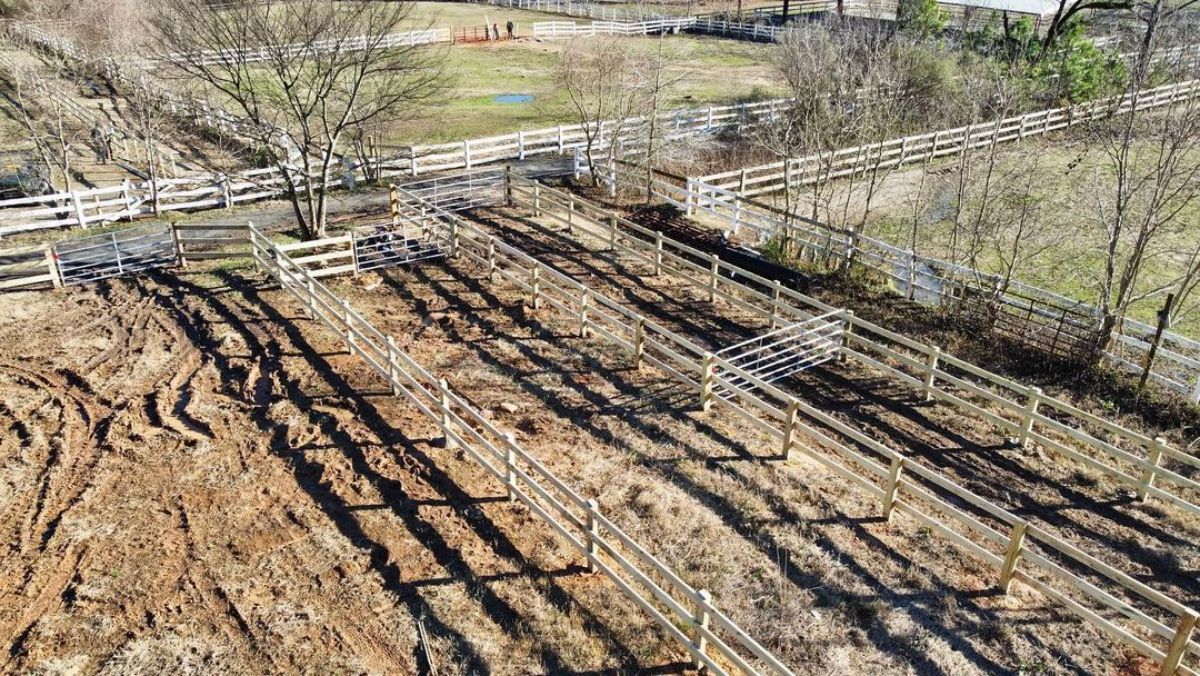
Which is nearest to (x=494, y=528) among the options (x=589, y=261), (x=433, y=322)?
(x=433, y=322)

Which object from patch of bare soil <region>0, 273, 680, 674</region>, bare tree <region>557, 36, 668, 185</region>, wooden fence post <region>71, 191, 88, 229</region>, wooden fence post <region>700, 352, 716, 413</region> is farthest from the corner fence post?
wooden fence post <region>71, 191, 88, 229</region>

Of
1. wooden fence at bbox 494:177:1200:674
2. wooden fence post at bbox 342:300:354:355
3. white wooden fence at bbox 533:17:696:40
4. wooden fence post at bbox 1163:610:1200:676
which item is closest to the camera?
wooden fence post at bbox 1163:610:1200:676

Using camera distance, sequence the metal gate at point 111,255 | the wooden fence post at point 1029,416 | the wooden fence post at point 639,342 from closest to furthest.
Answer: the wooden fence post at point 1029,416 < the wooden fence post at point 639,342 < the metal gate at point 111,255

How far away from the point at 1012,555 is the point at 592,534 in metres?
4.62

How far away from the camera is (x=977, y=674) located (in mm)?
8016

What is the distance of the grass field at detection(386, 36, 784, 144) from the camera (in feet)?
111

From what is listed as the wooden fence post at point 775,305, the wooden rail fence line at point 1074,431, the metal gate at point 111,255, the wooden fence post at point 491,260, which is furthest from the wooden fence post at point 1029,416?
the metal gate at point 111,255

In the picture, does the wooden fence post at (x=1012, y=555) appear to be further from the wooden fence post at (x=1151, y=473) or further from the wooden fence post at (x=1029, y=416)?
the wooden fence post at (x=1029, y=416)

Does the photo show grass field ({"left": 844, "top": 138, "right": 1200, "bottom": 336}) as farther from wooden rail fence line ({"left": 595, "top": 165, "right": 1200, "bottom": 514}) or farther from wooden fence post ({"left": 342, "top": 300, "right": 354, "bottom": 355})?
wooden fence post ({"left": 342, "top": 300, "right": 354, "bottom": 355})

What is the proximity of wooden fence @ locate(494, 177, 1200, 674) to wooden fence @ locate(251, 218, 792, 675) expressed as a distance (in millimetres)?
2875

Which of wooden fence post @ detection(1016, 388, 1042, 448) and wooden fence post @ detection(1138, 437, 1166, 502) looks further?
wooden fence post @ detection(1016, 388, 1042, 448)

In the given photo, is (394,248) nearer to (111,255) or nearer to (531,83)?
(111,255)

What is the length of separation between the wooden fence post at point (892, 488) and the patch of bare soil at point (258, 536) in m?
3.56

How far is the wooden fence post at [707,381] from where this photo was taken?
12383mm
